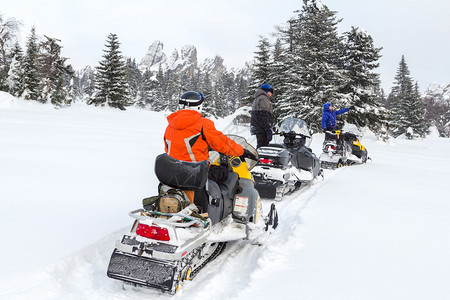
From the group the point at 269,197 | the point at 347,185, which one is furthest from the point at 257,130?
the point at 347,185

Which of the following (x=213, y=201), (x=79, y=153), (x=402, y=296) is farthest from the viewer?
(x=79, y=153)

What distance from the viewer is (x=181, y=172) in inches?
105

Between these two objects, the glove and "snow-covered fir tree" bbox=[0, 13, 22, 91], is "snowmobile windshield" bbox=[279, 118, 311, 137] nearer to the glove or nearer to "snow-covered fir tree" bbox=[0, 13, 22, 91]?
the glove

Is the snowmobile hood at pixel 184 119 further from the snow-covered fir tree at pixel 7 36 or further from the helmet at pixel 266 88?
the snow-covered fir tree at pixel 7 36

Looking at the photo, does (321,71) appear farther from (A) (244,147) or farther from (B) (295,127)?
(A) (244,147)

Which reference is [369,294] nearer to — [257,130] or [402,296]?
[402,296]

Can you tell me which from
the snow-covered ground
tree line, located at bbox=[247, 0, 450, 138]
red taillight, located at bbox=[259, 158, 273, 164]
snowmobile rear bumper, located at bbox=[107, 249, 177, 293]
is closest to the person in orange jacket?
snowmobile rear bumper, located at bbox=[107, 249, 177, 293]

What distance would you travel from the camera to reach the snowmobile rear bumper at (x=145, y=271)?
95.1 inches

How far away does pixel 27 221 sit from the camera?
3662 mm

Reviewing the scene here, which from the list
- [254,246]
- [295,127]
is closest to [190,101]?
[254,246]

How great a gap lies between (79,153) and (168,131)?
232 inches

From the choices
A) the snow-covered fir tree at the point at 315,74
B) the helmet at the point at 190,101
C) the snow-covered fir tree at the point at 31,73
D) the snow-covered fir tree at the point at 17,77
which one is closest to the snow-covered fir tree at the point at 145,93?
the snow-covered fir tree at the point at 31,73

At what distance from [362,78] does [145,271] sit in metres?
22.0

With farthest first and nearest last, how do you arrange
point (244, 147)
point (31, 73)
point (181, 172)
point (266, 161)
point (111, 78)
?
point (111, 78) < point (31, 73) < point (266, 161) < point (244, 147) < point (181, 172)
